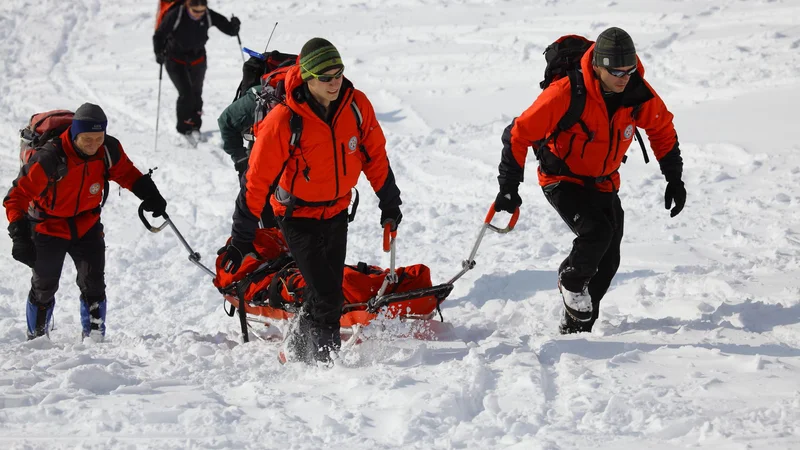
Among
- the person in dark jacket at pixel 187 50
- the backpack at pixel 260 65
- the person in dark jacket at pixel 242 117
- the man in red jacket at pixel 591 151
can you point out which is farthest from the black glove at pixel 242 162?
the person in dark jacket at pixel 187 50

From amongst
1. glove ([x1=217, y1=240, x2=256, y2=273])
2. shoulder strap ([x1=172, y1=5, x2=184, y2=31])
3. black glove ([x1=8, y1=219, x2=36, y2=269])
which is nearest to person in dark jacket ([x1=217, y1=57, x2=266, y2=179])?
black glove ([x1=8, y1=219, x2=36, y2=269])

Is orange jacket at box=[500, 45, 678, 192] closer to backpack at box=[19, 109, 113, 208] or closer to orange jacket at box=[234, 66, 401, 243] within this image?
orange jacket at box=[234, 66, 401, 243]

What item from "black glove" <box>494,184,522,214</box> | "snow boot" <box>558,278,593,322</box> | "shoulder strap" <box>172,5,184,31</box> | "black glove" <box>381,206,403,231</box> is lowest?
"snow boot" <box>558,278,593,322</box>

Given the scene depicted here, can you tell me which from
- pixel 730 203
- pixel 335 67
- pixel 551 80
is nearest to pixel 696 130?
pixel 730 203

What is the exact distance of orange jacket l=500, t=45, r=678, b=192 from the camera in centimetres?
527

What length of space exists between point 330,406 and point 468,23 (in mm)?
10935

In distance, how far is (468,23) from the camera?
47.6 feet

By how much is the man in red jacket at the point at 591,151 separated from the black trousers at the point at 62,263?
326cm

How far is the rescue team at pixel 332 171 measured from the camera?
4.98m

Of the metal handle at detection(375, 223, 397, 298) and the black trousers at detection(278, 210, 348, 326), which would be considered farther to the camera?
the metal handle at detection(375, 223, 397, 298)

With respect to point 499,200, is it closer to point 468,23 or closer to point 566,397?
point 566,397

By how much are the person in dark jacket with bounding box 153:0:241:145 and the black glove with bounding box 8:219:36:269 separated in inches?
224

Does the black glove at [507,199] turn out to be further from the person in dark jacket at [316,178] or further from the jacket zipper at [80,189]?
the jacket zipper at [80,189]

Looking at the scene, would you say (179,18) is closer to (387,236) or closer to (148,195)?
(148,195)
